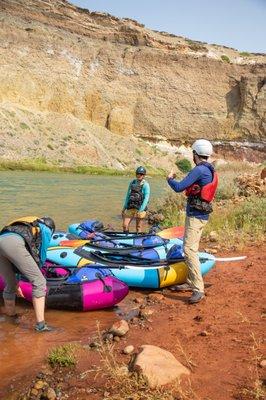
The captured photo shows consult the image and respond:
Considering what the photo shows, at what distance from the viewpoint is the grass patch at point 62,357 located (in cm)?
462

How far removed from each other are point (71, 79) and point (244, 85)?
22.9 metres

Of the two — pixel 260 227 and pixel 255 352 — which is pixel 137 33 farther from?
pixel 255 352

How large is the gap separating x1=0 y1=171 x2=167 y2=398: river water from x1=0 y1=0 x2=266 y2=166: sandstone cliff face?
19778mm

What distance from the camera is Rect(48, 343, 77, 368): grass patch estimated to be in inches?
182

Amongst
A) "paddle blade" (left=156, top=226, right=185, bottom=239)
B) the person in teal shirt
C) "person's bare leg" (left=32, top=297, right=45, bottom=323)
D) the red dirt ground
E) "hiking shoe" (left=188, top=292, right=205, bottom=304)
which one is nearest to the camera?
the red dirt ground

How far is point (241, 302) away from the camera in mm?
6234

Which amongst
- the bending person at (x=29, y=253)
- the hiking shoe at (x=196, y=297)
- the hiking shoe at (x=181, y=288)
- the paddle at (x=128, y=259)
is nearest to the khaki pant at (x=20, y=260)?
the bending person at (x=29, y=253)

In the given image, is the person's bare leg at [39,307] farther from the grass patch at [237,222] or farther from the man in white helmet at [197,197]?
the grass patch at [237,222]

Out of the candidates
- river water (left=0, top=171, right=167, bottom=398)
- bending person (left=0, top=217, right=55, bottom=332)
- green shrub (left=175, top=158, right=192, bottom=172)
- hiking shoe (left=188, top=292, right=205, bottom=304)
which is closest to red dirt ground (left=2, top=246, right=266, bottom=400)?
hiking shoe (left=188, top=292, right=205, bottom=304)

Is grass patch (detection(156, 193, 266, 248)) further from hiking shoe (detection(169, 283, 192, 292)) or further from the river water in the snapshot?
the river water

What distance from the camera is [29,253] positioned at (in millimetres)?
5703

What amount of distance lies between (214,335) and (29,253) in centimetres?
237

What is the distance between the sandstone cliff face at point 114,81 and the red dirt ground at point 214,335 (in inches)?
1417

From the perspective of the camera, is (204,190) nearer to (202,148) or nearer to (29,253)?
(202,148)
